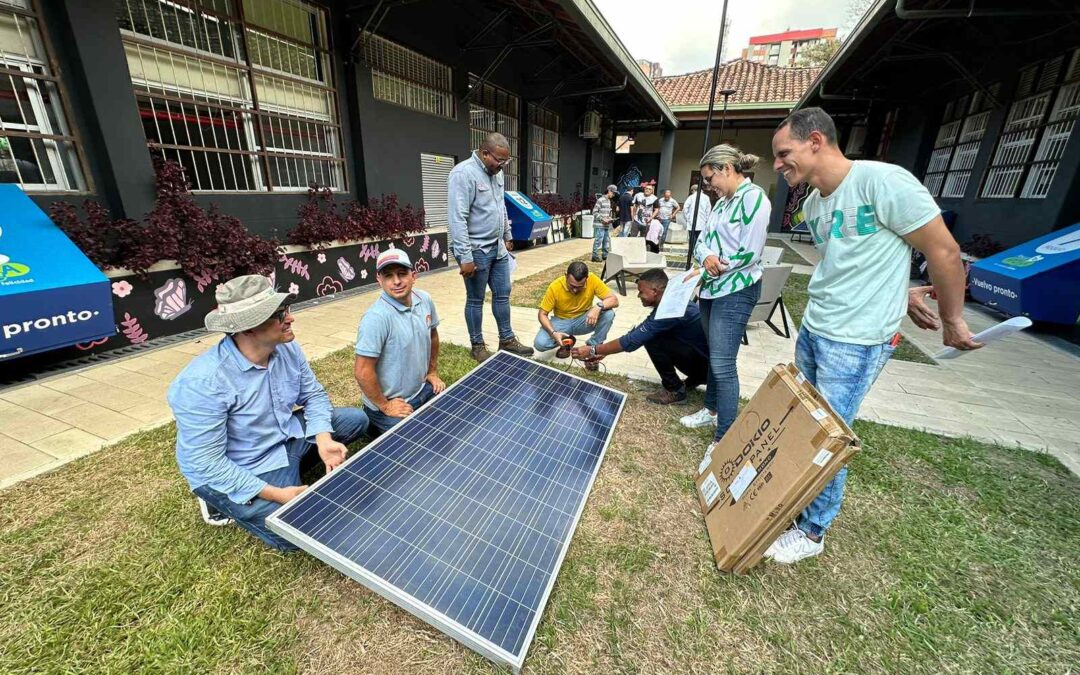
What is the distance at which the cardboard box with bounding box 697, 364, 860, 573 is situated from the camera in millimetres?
1721

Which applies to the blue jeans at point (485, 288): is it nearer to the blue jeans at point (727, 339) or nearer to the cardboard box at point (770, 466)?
the blue jeans at point (727, 339)

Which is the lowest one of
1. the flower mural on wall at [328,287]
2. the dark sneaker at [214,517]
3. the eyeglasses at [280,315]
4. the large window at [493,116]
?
the dark sneaker at [214,517]

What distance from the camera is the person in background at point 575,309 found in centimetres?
420

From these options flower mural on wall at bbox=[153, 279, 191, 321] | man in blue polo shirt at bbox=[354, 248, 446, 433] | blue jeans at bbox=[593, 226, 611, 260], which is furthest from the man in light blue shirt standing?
blue jeans at bbox=[593, 226, 611, 260]

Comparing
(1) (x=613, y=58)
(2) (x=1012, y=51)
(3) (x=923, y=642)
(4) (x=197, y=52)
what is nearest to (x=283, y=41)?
(4) (x=197, y=52)

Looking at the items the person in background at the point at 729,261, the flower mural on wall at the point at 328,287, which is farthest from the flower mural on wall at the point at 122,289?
the person in background at the point at 729,261

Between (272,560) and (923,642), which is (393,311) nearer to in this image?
(272,560)

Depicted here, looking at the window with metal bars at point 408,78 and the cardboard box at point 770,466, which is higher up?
the window with metal bars at point 408,78

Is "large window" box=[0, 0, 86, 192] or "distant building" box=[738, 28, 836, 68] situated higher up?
"distant building" box=[738, 28, 836, 68]

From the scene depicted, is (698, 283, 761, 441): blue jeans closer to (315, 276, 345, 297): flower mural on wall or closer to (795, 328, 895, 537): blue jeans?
(795, 328, 895, 537): blue jeans

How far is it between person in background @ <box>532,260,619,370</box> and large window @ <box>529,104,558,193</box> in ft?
35.9

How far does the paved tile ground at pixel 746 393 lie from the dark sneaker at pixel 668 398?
512 millimetres

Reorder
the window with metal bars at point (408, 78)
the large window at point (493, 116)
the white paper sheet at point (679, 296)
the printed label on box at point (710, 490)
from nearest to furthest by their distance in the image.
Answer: the printed label on box at point (710, 490), the white paper sheet at point (679, 296), the window with metal bars at point (408, 78), the large window at point (493, 116)

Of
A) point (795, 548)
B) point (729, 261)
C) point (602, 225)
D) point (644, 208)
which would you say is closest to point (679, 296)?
point (729, 261)
